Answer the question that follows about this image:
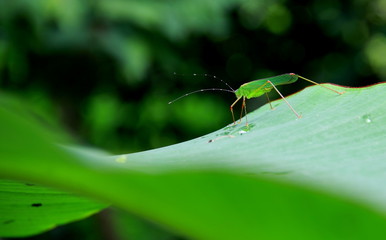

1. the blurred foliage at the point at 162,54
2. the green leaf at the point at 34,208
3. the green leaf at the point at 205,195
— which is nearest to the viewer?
the green leaf at the point at 205,195

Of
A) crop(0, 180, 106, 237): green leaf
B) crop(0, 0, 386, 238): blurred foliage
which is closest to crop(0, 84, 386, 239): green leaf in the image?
crop(0, 180, 106, 237): green leaf

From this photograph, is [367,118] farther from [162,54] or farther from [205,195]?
[162,54]

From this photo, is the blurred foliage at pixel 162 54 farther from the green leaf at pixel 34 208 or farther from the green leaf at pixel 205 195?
the green leaf at pixel 205 195

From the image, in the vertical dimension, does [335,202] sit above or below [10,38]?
below

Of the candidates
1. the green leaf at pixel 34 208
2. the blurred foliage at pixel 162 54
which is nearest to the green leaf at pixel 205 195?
the green leaf at pixel 34 208

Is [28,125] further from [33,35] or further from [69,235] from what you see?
[69,235]

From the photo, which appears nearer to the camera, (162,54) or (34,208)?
(34,208)

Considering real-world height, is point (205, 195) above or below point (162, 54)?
Answer: below

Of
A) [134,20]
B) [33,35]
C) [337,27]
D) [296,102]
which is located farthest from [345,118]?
[337,27]

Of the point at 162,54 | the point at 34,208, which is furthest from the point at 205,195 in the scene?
the point at 162,54
